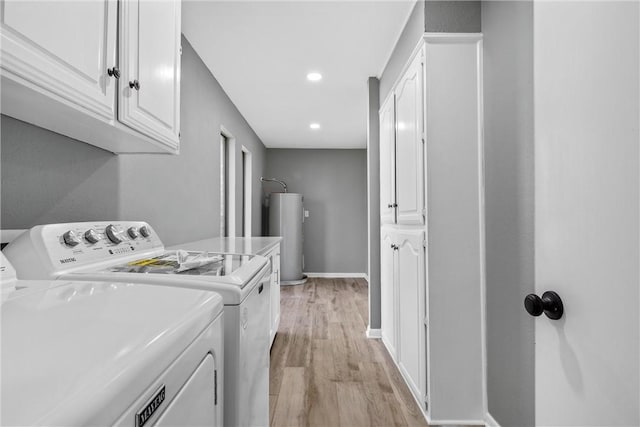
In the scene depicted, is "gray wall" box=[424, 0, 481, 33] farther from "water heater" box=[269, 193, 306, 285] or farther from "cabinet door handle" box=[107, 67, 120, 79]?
"water heater" box=[269, 193, 306, 285]

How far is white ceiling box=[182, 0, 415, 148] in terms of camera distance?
6.47 feet

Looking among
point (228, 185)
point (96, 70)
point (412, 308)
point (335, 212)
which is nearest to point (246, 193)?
point (228, 185)

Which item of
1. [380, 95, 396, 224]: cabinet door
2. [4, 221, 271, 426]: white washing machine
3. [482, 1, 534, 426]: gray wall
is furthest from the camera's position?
[380, 95, 396, 224]: cabinet door

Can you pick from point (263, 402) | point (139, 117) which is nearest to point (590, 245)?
point (263, 402)

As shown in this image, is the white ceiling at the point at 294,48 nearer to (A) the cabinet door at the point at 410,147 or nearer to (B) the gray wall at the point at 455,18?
(B) the gray wall at the point at 455,18

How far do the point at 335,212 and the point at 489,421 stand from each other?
4.49m

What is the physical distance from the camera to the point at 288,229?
5297 millimetres

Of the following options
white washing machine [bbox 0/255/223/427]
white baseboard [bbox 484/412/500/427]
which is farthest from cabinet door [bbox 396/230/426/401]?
white washing machine [bbox 0/255/223/427]

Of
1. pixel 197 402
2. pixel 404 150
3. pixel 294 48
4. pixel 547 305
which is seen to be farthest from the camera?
pixel 294 48

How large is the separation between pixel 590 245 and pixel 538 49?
0.47 m

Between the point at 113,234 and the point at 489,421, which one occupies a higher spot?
the point at 113,234

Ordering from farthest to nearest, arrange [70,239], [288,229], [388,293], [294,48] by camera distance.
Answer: [288,229]
[388,293]
[294,48]
[70,239]

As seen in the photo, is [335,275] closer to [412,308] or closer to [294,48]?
[412,308]

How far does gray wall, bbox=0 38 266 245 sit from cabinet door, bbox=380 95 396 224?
1.49 m
